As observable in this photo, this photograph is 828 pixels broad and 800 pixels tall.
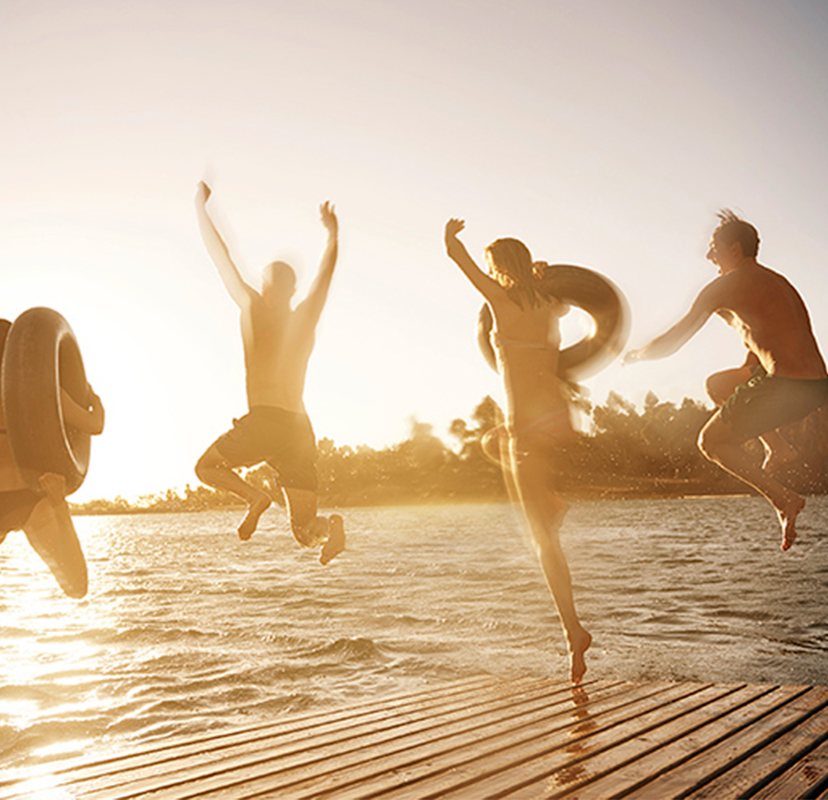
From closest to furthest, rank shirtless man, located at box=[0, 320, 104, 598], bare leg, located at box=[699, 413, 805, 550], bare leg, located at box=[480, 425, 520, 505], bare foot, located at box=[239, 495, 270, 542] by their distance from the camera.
→ 1. shirtless man, located at box=[0, 320, 104, 598]
2. bare leg, located at box=[699, 413, 805, 550]
3. bare foot, located at box=[239, 495, 270, 542]
4. bare leg, located at box=[480, 425, 520, 505]

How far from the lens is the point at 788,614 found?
22953 millimetres

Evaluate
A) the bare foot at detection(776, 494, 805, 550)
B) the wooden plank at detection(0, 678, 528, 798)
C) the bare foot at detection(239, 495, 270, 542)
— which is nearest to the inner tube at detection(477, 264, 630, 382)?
the bare foot at detection(776, 494, 805, 550)

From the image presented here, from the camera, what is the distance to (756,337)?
5637 mm

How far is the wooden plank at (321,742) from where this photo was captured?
17.5ft

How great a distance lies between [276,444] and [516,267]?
2067 millimetres

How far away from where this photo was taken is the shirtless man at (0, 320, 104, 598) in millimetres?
5273

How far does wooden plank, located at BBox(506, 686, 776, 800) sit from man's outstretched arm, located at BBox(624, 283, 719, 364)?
8.15 ft

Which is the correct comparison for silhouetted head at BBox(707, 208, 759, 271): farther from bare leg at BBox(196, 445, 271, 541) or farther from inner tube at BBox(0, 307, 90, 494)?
inner tube at BBox(0, 307, 90, 494)

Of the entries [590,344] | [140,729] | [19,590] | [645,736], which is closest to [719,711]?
[645,736]

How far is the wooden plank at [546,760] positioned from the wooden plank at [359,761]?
0.40m

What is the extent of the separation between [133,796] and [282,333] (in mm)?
2851

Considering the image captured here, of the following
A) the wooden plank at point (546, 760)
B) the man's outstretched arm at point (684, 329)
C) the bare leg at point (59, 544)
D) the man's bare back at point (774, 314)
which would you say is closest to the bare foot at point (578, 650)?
the wooden plank at point (546, 760)

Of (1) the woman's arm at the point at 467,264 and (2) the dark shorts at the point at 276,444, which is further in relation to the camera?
(1) the woman's arm at the point at 467,264

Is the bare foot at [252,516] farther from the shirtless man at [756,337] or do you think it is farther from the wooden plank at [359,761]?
the shirtless man at [756,337]
